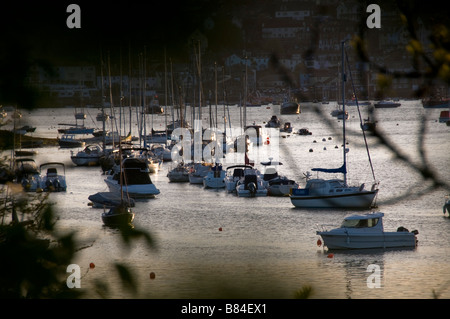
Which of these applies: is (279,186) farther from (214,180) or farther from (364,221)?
(364,221)

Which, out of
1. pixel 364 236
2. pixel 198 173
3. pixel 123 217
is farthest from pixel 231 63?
pixel 123 217

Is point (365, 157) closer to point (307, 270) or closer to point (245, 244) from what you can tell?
point (245, 244)

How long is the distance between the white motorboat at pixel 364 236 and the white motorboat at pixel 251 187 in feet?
42.6

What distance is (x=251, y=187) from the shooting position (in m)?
36.6

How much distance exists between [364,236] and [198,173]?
19367 mm

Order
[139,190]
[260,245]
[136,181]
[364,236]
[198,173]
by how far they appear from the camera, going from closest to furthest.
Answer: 1. [364,236]
2. [260,245]
3. [139,190]
4. [136,181]
5. [198,173]

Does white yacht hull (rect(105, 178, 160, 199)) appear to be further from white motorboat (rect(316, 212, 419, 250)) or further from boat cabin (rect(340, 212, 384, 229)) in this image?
boat cabin (rect(340, 212, 384, 229))

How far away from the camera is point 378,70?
110 inches

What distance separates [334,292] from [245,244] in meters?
7.07

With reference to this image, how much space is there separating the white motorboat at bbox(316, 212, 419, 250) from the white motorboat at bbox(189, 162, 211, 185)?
1824 centimetres

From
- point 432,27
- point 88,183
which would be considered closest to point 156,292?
point 432,27

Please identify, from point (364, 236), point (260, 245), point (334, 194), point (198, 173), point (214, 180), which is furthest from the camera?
point (198, 173)

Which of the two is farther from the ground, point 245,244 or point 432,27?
point 432,27

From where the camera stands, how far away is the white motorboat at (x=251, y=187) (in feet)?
120
